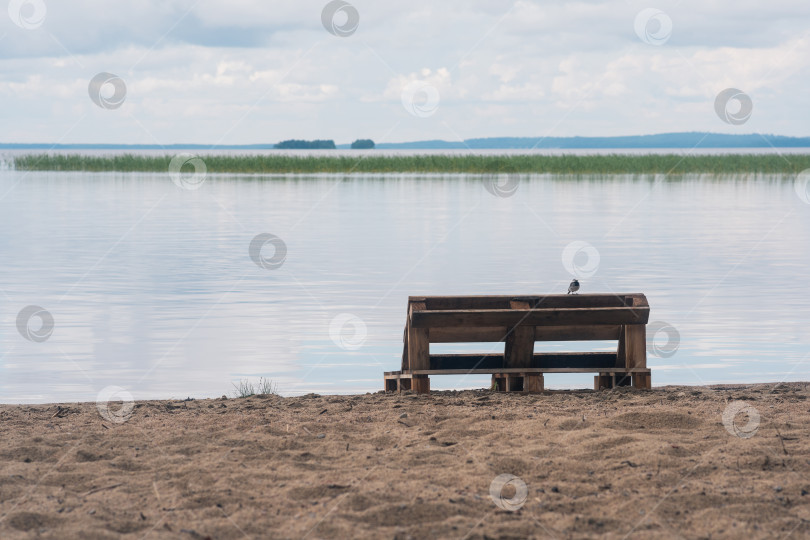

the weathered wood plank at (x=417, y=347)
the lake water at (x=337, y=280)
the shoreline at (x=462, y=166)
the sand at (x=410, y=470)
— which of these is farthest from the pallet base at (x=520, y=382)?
the shoreline at (x=462, y=166)

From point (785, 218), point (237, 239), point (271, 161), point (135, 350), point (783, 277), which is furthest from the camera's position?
point (271, 161)

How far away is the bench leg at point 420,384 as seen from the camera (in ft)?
29.4

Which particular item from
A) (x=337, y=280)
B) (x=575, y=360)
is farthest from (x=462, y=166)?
(x=575, y=360)

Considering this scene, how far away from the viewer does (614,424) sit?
7.39 meters

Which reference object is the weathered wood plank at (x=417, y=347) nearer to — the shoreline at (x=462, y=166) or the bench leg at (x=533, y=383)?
the bench leg at (x=533, y=383)

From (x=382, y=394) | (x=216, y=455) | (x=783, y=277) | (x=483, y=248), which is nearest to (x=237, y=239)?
(x=483, y=248)

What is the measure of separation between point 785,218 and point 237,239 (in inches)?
748

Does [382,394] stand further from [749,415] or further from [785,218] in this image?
[785,218]

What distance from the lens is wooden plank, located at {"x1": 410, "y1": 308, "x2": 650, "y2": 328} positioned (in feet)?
28.5

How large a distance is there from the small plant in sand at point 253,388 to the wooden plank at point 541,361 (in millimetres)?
1715

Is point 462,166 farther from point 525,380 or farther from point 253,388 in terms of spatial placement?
point 525,380

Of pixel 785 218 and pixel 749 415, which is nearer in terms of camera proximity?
pixel 749 415

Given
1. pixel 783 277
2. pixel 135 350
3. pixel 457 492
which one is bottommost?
pixel 457 492

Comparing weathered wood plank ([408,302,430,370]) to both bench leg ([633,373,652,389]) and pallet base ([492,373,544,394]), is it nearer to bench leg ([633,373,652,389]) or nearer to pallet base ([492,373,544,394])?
pallet base ([492,373,544,394])
